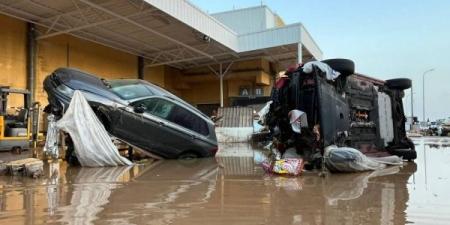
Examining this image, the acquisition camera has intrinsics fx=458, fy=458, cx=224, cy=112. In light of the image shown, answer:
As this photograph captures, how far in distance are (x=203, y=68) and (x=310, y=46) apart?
883cm

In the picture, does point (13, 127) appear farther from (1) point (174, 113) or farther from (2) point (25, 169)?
(2) point (25, 169)

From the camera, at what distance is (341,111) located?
969 centimetres

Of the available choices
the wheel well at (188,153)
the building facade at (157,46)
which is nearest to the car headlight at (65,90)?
the wheel well at (188,153)

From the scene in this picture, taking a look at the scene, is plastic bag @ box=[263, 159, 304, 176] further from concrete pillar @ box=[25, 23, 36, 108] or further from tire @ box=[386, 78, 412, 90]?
concrete pillar @ box=[25, 23, 36, 108]

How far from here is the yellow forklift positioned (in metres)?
14.3

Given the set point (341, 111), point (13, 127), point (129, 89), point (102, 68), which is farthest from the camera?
point (102, 68)

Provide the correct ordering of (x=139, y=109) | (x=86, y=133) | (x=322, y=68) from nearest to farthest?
(x=322, y=68), (x=86, y=133), (x=139, y=109)

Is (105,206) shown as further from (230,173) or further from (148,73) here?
(148,73)

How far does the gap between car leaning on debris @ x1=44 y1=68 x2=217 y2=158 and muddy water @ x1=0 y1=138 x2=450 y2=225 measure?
5.13 feet

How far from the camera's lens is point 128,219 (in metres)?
4.48

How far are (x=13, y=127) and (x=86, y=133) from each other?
272 inches

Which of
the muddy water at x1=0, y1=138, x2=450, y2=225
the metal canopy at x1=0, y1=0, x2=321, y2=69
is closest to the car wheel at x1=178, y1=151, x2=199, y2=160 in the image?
the muddy water at x1=0, y1=138, x2=450, y2=225

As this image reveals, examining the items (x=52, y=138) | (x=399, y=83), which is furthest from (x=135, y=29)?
(x=399, y=83)

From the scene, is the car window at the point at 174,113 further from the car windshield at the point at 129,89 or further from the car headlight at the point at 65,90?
the car headlight at the point at 65,90
